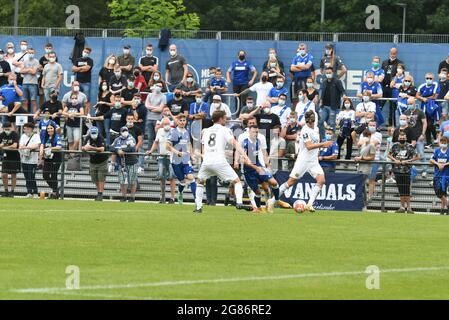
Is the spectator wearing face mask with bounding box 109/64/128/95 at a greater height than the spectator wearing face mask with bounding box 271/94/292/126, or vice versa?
the spectator wearing face mask with bounding box 109/64/128/95

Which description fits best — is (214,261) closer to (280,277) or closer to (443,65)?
(280,277)

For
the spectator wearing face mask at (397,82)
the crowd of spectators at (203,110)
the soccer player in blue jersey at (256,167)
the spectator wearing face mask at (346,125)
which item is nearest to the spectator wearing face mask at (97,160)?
the crowd of spectators at (203,110)

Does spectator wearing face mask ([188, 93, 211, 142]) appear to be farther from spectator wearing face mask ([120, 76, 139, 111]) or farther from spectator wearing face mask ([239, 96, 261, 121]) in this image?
spectator wearing face mask ([120, 76, 139, 111])

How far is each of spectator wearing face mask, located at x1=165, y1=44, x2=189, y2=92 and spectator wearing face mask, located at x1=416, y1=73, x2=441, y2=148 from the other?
6.97 m

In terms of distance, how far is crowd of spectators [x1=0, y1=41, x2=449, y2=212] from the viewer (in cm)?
3234

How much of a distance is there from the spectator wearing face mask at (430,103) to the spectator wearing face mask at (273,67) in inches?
152

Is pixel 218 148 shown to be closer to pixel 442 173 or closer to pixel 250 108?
pixel 442 173

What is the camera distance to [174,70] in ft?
122

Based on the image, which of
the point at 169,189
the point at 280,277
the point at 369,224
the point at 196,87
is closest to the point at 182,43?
the point at 196,87

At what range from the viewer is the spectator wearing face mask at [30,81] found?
3744cm

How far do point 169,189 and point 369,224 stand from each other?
10279 millimetres

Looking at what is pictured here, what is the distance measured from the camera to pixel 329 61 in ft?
117

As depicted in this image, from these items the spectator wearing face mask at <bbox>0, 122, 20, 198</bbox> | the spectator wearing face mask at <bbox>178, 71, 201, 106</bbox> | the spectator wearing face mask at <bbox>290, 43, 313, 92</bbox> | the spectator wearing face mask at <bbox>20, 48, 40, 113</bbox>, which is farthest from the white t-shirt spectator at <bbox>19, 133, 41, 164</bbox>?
the spectator wearing face mask at <bbox>290, 43, 313, 92</bbox>

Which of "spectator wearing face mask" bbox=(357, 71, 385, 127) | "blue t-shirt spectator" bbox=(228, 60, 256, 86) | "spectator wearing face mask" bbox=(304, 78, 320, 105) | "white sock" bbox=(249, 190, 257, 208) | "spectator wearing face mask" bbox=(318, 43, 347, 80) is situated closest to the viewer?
"white sock" bbox=(249, 190, 257, 208)
